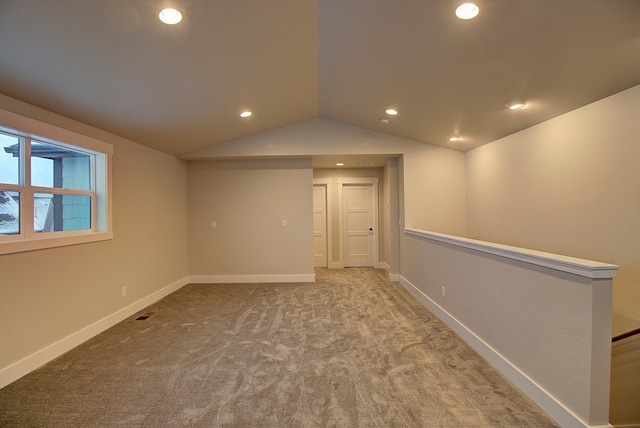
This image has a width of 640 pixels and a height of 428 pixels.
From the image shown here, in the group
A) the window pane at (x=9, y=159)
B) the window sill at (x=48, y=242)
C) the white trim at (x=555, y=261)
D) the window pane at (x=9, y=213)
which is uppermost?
the window pane at (x=9, y=159)

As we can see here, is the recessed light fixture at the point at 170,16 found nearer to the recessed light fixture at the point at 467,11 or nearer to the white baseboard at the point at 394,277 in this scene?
the recessed light fixture at the point at 467,11

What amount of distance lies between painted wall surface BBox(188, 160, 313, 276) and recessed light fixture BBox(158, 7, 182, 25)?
3273 millimetres

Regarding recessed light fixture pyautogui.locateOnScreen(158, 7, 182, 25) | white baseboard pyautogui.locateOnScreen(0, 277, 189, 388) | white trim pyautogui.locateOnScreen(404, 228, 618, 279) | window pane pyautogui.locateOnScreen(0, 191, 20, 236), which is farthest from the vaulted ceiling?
white baseboard pyautogui.locateOnScreen(0, 277, 189, 388)

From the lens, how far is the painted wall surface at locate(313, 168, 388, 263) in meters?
6.52

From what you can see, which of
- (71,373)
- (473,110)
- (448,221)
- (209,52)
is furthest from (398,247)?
(71,373)

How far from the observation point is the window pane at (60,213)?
8.55 ft

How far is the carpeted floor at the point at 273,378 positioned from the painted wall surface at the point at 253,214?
5.43 ft

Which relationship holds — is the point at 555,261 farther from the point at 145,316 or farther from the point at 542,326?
the point at 145,316

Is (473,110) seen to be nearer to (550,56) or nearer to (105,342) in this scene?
(550,56)

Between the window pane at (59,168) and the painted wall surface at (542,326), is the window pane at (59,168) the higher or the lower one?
the higher one

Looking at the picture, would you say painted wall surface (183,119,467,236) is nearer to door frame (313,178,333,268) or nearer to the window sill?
door frame (313,178,333,268)

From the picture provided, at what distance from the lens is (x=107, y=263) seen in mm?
3307

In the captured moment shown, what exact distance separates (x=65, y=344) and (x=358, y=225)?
5.20 m

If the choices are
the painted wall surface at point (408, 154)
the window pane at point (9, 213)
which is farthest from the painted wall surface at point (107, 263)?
the painted wall surface at point (408, 154)
